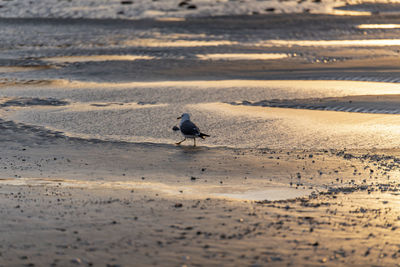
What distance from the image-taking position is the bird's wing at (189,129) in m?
11.0

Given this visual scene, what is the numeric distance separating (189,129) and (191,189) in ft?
9.25

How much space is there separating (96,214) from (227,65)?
1362 centimetres

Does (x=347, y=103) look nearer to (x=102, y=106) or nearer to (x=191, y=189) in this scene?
(x=102, y=106)

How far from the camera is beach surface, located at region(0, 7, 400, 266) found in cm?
626

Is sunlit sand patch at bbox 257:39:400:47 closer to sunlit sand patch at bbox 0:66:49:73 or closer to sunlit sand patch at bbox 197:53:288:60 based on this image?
sunlit sand patch at bbox 197:53:288:60

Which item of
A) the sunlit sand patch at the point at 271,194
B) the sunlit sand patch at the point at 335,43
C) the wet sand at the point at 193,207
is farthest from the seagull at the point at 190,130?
the sunlit sand patch at the point at 335,43

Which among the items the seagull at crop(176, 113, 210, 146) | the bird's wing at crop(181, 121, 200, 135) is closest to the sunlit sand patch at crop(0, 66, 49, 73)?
the seagull at crop(176, 113, 210, 146)

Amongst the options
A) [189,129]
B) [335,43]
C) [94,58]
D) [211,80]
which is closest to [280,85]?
[211,80]

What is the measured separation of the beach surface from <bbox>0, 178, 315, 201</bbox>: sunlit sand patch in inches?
1.0

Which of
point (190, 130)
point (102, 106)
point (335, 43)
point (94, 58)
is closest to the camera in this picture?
point (190, 130)

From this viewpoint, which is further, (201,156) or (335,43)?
(335,43)

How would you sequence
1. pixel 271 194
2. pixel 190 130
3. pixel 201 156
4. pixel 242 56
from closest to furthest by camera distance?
pixel 271 194
pixel 201 156
pixel 190 130
pixel 242 56

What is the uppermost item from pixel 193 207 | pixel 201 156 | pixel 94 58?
pixel 94 58

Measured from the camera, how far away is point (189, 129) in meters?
11.1
